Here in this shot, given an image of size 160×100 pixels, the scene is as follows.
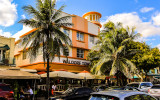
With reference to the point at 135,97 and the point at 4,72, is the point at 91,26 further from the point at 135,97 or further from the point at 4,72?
the point at 135,97

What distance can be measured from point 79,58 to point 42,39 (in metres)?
11.1

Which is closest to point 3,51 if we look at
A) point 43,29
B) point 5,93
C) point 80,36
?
point 43,29

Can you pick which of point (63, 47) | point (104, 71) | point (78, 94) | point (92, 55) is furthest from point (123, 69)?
point (78, 94)

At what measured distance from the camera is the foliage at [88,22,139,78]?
20875 millimetres

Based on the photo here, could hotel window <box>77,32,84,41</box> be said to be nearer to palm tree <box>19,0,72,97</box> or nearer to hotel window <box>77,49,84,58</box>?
hotel window <box>77,49,84,58</box>

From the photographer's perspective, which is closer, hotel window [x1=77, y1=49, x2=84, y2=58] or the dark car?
the dark car

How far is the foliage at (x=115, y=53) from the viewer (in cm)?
2088

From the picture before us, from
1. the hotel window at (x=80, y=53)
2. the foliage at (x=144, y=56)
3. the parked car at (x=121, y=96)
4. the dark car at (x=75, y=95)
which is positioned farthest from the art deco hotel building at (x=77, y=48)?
the parked car at (x=121, y=96)

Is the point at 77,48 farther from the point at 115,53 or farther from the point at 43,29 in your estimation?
the point at 43,29

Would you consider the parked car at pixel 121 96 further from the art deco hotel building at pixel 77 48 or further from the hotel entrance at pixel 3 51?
the hotel entrance at pixel 3 51

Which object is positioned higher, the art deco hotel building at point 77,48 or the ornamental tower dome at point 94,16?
the ornamental tower dome at point 94,16

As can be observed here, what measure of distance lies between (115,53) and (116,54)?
1.99 feet

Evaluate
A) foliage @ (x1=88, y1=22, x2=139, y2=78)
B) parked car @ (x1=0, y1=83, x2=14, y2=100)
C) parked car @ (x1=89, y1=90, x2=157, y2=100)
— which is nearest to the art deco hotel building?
foliage @ (x1=88, y1=22, x2=139, y2=78)

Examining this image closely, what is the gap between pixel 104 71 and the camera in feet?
72.4
